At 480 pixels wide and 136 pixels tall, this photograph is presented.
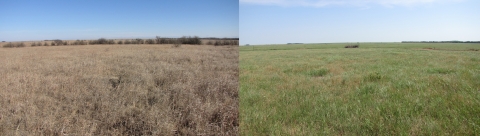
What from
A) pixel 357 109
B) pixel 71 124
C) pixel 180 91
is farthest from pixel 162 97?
pixel 357 109

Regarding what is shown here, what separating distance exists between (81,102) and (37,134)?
81 cm

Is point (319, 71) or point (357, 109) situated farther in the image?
point (319, 71)

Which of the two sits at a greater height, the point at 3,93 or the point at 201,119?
the point at 3,93

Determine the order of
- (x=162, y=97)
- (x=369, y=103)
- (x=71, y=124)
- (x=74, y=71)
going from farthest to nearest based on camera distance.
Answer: (x=74, y=71)
(x=369, y=103)
(x=162, y=97)
(x=71, y=124)

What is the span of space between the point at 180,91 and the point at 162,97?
0.29 meters

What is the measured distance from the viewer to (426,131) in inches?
101

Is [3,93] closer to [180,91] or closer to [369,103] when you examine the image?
[180,91]

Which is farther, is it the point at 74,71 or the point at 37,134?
the point at 74,71

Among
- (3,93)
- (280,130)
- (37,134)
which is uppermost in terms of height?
(3,93)

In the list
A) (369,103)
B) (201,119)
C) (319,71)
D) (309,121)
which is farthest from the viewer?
(319,71)

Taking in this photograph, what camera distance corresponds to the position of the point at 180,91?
3.44 m

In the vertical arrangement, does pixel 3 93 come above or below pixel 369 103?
above

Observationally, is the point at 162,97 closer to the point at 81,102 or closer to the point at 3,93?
the point at 81,102

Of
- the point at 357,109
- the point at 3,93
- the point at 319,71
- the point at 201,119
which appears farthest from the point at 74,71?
the point at 319,71
